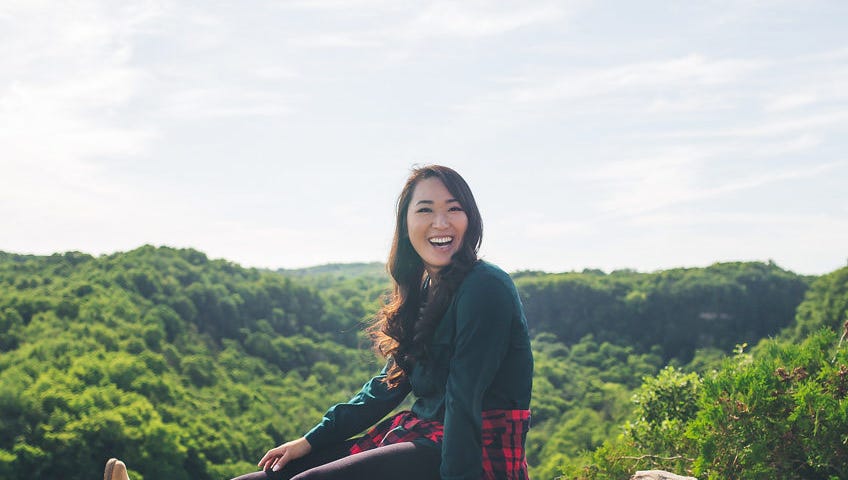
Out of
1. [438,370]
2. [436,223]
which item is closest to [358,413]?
[438,370]

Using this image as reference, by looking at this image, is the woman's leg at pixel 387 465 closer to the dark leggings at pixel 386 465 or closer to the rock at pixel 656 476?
the dark leggings at pixel 386 465

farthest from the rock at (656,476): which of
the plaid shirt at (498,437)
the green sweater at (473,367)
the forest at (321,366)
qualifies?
the green sweater at (473,367)

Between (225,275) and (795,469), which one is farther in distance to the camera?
(225,275)

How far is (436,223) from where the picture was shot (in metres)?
2.84

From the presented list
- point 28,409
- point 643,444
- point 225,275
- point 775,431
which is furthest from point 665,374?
point 225,275

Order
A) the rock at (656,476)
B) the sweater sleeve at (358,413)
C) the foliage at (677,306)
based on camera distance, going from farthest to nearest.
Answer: the foliage at (677,306) → the rock at (656,476) → the sweater sleeve at (358,413)

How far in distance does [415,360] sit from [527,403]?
42 centimetres

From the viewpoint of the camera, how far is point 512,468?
8.55 feet

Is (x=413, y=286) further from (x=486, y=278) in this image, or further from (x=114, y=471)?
(x=114, y=471)

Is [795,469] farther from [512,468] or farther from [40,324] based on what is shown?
[40,324]

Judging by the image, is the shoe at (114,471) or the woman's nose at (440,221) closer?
the shoe at (114,471)

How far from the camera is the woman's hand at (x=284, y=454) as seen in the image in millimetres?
2846

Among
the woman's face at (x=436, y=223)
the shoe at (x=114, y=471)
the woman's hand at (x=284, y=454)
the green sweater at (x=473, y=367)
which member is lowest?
the woman's hand at (x=284, y=454)

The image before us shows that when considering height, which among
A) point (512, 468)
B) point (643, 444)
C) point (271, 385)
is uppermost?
point (512, 468)
